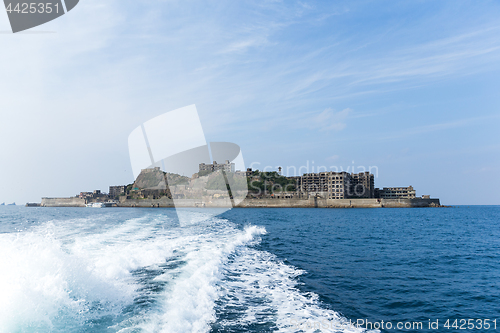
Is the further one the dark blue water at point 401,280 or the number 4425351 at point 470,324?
the dark blue water at point 401,280

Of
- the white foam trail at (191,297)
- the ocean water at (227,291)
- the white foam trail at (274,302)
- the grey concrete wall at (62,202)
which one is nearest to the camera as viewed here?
the ocean water at (227,291)

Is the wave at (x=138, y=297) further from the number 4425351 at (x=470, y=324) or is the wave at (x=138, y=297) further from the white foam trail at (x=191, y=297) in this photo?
the number 4425351 at (x=470, y=324)

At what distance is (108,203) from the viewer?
157250 millimetres

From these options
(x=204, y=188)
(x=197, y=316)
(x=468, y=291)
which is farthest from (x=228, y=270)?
(x=204, y=188)

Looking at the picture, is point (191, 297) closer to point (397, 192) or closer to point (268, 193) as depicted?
point (268, 193)

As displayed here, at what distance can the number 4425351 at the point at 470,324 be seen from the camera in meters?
7.43

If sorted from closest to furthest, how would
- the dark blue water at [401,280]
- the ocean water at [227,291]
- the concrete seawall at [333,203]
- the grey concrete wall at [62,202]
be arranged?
the ocean water at [227,291] → the dark blue water at [401,280] → the concrete seawall at [333,203] → the grey concrete wall at [62,202]

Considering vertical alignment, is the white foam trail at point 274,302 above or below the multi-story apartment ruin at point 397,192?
above

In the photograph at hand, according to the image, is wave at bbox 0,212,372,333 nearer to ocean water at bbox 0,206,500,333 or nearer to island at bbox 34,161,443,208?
ocean water at bbox 0,206,500,333

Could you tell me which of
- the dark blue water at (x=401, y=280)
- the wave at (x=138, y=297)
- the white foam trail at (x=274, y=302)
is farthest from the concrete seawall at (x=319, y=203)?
the wave at (x=138, y=297)

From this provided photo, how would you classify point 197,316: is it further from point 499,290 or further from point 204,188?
point 204,188

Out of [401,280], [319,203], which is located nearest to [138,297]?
[401,280]

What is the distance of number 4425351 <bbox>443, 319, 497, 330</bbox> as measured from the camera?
7433 millimetres

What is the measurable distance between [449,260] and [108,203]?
170476 mm
